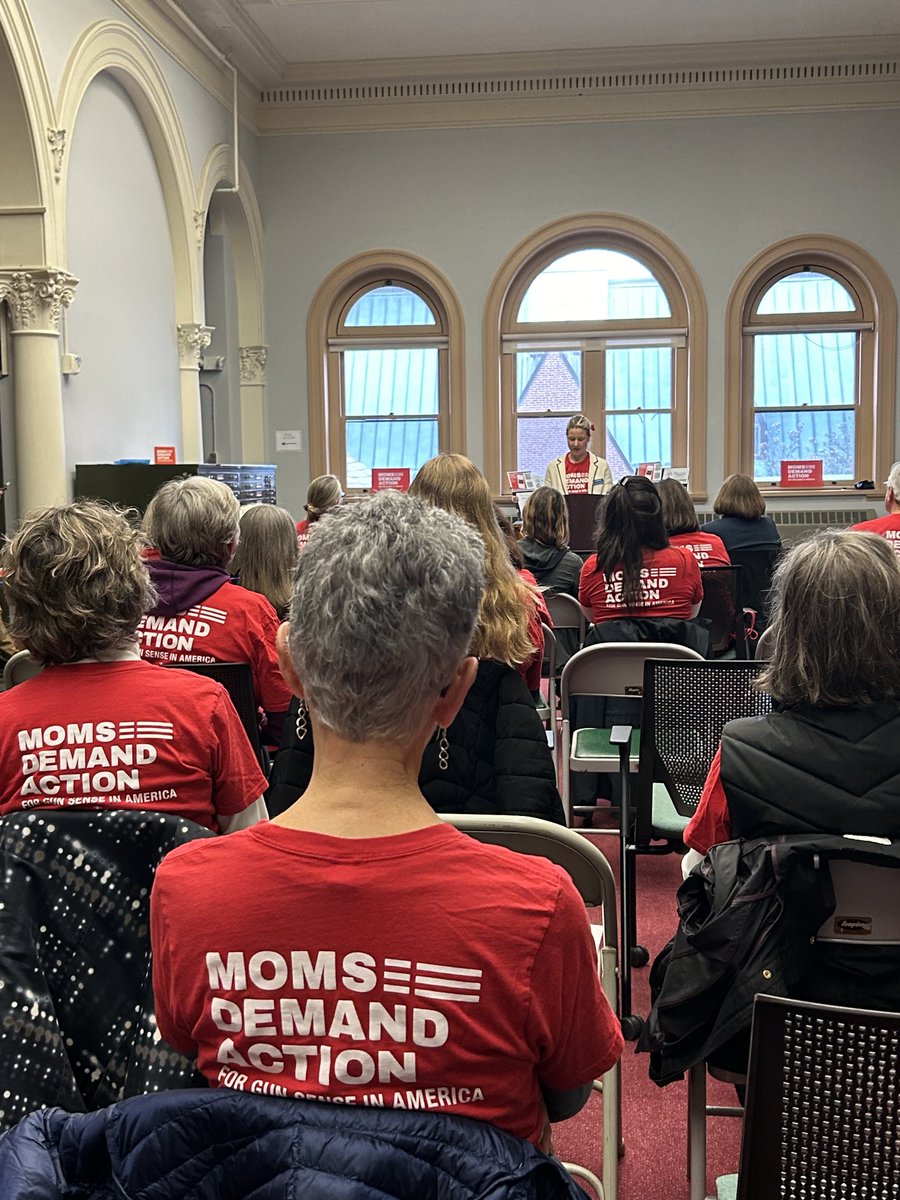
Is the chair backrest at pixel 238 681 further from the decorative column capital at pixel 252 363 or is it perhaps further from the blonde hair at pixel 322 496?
the decorative column capital at pixel 252 363

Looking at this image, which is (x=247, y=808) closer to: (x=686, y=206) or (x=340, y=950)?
(x=340, y=950)

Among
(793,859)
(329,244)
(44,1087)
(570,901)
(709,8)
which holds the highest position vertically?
(709,8)

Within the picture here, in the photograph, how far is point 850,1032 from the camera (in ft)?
3.85

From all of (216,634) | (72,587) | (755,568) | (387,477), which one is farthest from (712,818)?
(387,477)

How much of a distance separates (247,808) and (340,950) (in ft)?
3.62

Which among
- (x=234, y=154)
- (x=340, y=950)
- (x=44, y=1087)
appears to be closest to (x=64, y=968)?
(x=44, y=1087)

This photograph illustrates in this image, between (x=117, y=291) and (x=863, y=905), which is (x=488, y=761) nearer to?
(x=863, y=905)

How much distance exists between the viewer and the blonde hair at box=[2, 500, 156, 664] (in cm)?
188

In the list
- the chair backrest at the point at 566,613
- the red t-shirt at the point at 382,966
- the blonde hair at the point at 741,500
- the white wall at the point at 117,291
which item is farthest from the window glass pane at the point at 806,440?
the red t-shirt at the point at 382,966

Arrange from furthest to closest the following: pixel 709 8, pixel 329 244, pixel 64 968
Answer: pixel 329 244 → pixel 709 8 → pixel 64 968

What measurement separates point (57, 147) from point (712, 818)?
578 centimetres

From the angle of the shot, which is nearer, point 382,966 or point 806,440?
point 382,966

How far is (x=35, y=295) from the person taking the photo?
241 inches

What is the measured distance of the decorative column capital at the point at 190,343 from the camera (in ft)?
28.1
